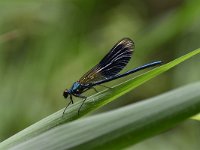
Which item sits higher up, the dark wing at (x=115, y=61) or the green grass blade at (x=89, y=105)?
the green grass blade at (x=89, y=105)

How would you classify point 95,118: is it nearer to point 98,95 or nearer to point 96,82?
point 98,95

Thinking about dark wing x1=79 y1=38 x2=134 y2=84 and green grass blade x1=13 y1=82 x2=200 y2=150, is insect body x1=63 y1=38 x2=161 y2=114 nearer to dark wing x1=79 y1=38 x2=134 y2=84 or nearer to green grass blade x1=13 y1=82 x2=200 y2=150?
dark wing x1=79 y1=38 x2=134 y2=84

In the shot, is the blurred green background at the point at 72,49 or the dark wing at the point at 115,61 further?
the blurred green background at the point at 72,49

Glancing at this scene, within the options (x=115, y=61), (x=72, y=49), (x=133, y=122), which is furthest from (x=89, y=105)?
(x=72, y=49)

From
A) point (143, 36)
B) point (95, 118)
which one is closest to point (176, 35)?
point (143, 36)

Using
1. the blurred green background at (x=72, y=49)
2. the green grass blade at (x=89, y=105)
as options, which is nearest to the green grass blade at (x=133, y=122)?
the green grass blade at (x=89, y=105)

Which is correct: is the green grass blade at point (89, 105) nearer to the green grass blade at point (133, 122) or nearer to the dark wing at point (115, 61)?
the green grass blade at point (133, 122)

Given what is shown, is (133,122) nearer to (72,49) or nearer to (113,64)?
(113,64)
